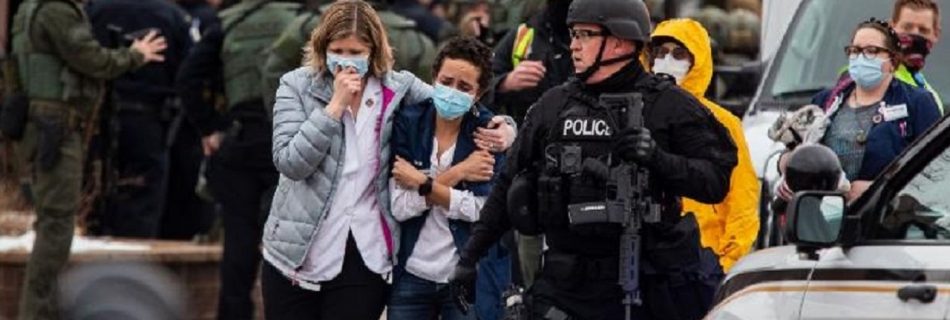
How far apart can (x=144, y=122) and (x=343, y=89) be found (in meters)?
7.43

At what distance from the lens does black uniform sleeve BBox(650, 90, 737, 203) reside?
347 inches

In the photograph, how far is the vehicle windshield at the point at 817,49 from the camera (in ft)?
43.4

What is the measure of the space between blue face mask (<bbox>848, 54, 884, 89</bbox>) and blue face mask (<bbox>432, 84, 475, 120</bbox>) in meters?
1.52

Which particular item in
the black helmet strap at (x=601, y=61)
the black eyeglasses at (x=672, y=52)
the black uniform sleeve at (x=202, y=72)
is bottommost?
the black uniform sleeve at (x=202, y=72)

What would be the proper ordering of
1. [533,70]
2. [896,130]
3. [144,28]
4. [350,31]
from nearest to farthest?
1. [350,31]
2. [896,130]
3. [533,70]
4. [144,28]

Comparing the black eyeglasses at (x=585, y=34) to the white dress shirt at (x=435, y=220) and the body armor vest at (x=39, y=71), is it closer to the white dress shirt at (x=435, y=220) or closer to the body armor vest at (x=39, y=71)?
the white dress shirt at (x=435, y=220)

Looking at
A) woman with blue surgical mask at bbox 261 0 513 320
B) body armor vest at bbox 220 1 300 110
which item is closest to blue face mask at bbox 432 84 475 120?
woman with blue surgical mask at bbox 261 0 513 320

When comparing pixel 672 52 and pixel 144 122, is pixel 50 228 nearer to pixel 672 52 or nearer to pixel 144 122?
pixel 144 122

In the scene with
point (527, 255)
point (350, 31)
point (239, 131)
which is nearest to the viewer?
point (350, 31)

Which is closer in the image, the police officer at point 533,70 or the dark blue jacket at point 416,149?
the dark blue jacket at point 416,149

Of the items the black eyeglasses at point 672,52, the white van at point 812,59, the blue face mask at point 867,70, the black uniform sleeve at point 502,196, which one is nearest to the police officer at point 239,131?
the white van at point 812,59

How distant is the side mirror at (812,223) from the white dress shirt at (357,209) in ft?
8.28

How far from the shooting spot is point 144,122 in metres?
17.1

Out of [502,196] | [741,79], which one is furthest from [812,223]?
[741,79]
